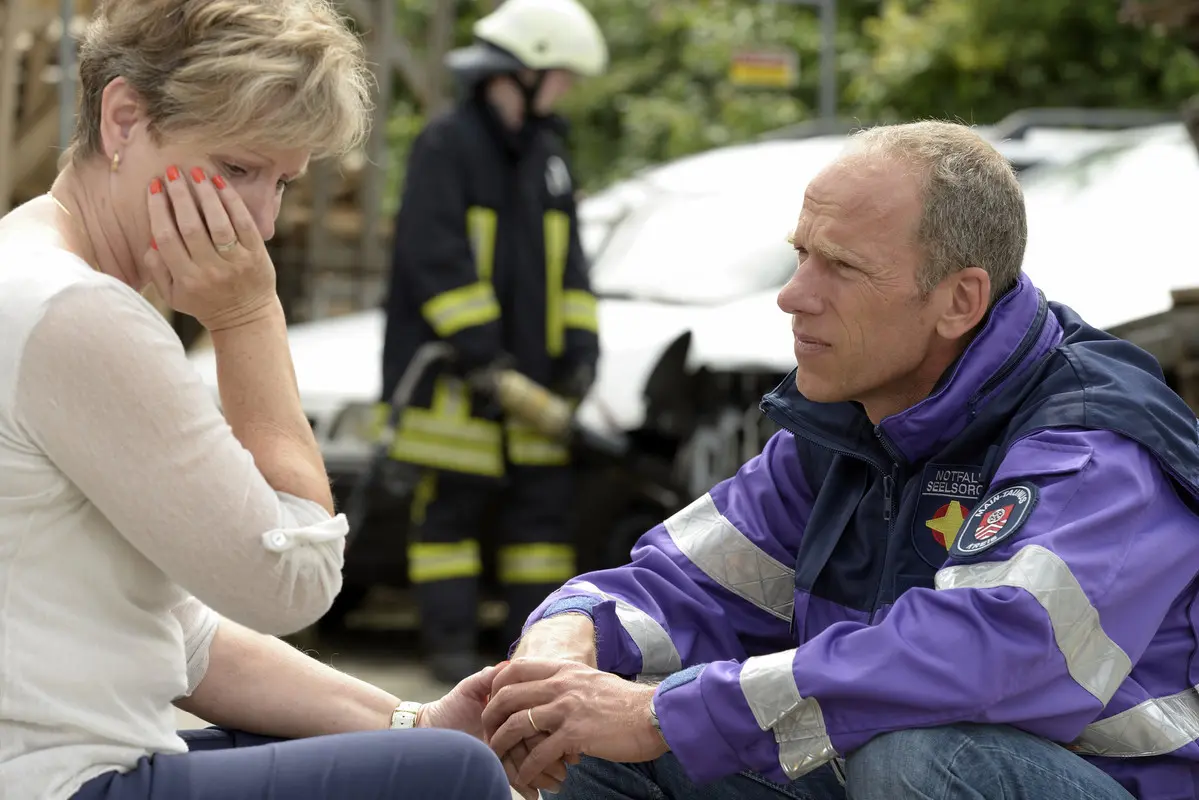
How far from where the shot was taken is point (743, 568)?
2.85 meters

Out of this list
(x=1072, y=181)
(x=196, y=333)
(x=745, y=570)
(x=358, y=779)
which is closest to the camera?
(x=358, y=779)

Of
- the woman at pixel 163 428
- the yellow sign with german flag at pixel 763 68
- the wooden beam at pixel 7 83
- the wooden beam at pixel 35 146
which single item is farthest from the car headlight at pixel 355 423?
the yellow sign with german flag at pixel 763 68

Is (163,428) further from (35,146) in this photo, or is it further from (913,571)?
(35,146)

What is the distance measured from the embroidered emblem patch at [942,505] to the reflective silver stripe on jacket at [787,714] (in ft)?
1.09

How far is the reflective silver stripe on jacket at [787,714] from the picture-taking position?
92.4 inches

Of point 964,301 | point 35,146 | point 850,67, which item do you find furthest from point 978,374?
point 850,67

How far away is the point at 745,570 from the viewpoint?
9.35 ft

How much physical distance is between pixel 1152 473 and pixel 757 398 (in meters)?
3.72

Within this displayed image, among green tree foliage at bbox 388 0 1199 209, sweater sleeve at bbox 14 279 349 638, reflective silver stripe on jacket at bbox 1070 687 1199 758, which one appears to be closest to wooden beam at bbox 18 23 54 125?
green tree foliage at bbox 388 0 1199 209

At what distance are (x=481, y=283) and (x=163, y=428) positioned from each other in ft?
13.0

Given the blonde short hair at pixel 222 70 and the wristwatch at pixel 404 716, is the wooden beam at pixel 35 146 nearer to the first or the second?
the wristwatch at pixel 404 716

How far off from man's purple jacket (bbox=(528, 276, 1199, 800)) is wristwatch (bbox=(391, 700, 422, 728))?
0.23 m

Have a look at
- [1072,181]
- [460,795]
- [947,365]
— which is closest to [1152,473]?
[947,365]

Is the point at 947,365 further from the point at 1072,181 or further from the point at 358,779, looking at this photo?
the point at 1072,181
